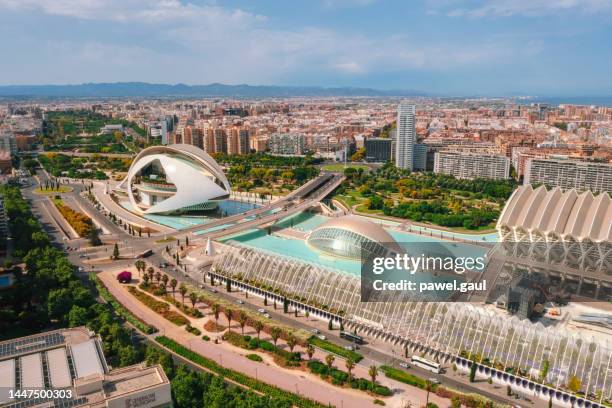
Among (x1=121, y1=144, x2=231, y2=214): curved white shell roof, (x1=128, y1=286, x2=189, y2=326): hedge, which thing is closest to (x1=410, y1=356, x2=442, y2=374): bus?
(x1=128, y1=286, x2=189, y2=326): hedge

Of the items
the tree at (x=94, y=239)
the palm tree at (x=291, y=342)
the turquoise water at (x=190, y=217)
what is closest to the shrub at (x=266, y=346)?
the palm tree at (x=291, y=342)

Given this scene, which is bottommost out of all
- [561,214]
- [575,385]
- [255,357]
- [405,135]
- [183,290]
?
[255,357]

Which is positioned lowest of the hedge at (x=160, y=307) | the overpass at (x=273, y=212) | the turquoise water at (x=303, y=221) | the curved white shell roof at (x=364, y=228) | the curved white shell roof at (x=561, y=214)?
the hedge at (x=160, y=307)

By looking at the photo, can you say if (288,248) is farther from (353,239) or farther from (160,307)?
(160,307)

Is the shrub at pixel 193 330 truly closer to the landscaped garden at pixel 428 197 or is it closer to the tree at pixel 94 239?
the tree at pixel 94 239

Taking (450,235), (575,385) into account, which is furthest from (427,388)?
(450,235)

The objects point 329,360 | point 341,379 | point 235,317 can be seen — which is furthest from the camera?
point 235,317

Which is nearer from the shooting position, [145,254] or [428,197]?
[145,254]
